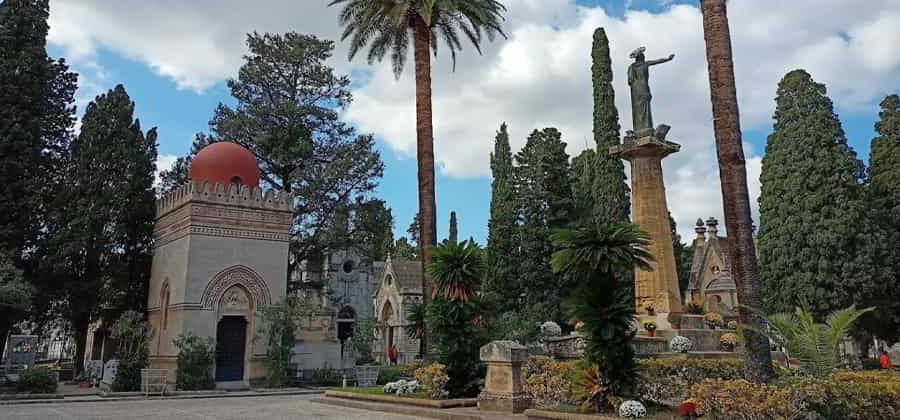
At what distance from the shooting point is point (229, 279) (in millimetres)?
24281

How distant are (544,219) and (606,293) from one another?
20.8 metres

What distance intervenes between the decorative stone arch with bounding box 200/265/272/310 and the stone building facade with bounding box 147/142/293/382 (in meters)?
0.01

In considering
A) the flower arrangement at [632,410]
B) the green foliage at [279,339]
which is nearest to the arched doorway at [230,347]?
the green foliage at [279,339]

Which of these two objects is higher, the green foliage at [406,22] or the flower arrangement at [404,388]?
the green foliage at [406,22]

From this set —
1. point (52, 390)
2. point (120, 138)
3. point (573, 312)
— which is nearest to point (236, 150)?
point (120, 138)

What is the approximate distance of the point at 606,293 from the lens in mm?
10875

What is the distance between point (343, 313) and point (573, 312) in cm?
3447

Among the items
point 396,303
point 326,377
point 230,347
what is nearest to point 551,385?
point 326,377

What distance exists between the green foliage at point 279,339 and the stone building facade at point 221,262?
69 cm

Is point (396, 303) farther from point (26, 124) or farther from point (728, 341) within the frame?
point (728, 341)

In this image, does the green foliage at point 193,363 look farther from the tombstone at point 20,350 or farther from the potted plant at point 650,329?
the potted plant at point 650,329

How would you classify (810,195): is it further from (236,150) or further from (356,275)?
(356,275)

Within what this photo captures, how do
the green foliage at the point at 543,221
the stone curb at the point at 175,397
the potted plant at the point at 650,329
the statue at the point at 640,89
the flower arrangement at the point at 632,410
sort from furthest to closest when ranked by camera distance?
the green foliage at the point at 543,221
the statue at the point at 640,89
the stone curb at the point at 175,397
the potted plant at the point at 650,329
the flower arrangement at the point at 632,410

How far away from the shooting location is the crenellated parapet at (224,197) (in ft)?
79.5
